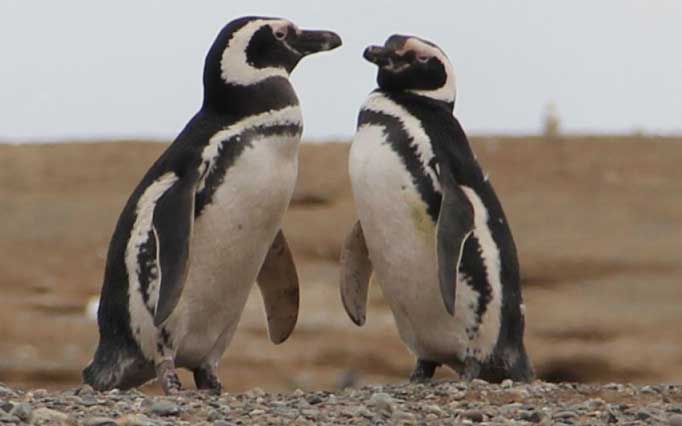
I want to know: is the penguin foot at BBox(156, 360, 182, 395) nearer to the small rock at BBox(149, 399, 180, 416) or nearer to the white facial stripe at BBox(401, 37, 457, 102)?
the small rock at BBox(149, 399, 180, 416)

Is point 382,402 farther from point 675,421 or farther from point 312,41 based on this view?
point 312,41

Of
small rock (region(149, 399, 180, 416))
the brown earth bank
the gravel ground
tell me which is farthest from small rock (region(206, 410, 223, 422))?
the brown earth bank

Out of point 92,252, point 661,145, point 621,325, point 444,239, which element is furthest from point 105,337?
point 661,145

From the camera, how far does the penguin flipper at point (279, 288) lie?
9.05 m

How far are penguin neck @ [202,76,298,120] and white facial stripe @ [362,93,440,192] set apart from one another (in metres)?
0.35

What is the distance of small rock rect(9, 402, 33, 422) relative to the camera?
6.55 meters

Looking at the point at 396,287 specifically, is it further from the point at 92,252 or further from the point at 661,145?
the point at 661,145

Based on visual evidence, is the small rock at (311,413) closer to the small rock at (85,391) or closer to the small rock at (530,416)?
the small rock at (530,416)

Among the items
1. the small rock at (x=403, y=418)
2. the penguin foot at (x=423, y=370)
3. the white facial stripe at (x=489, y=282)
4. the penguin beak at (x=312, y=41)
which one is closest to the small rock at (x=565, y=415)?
the small rock at (x=403, y=418)

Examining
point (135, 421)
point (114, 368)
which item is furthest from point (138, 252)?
point (135, 421)

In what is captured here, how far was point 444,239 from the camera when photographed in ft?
26.7

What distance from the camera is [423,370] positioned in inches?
339

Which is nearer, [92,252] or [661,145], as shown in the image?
[92,252]

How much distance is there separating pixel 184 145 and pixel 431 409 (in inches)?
66.5
